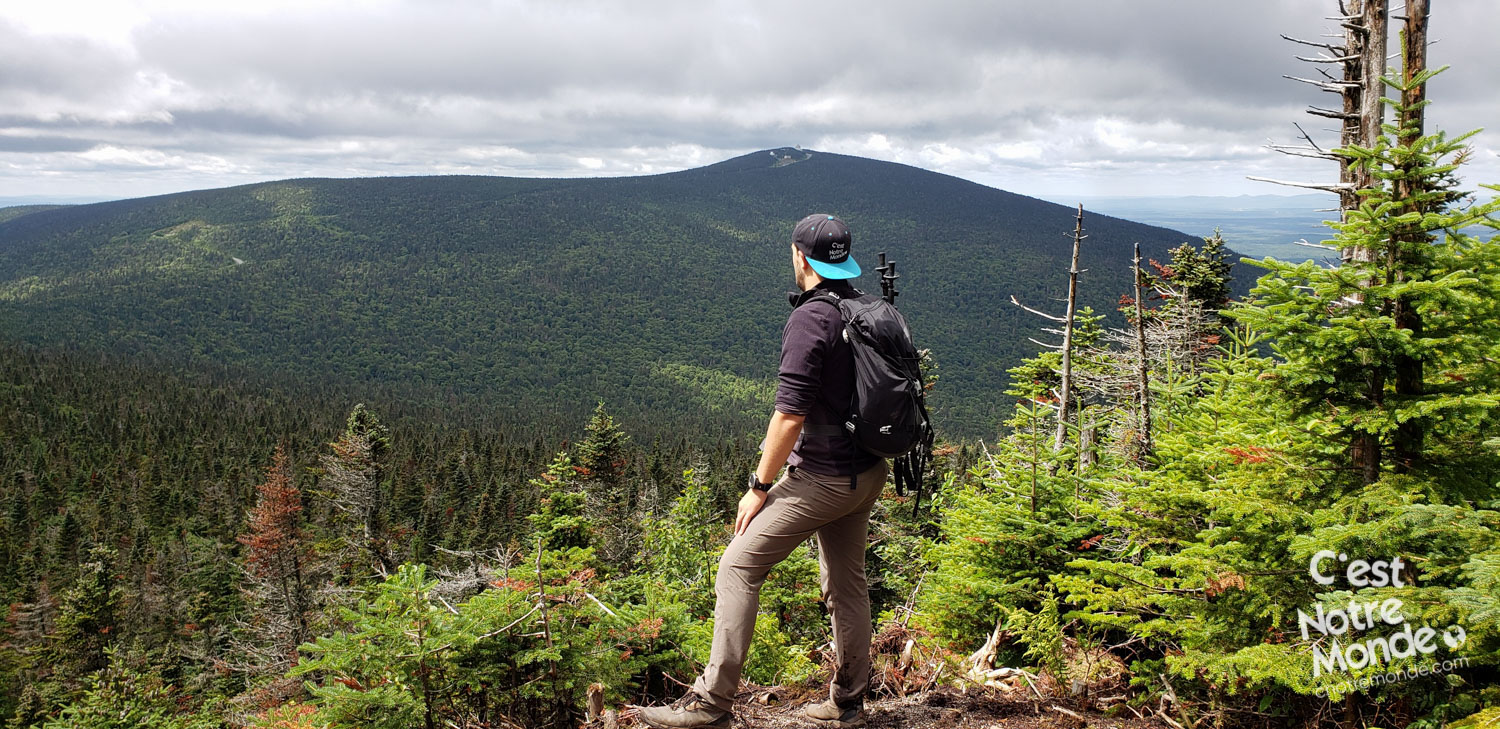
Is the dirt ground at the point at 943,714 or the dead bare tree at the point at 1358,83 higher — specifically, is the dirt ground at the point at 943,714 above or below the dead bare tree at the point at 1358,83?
below

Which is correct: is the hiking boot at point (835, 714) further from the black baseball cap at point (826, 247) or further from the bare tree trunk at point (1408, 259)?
the bare tree trunk at point (1408, 259)

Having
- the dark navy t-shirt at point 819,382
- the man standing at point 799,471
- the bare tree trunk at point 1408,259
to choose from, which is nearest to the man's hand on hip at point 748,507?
the man standing at point 799,471

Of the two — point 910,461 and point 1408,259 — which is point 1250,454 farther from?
point 910,461

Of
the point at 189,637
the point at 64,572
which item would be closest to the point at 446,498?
the point at 189,637

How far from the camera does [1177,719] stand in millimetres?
4105

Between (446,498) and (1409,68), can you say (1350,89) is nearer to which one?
(1409,68)

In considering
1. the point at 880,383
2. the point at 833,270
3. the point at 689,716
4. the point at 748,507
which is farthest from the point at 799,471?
the point at 689,716

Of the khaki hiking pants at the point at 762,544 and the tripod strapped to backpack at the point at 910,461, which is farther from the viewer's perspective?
the tripod strapped to backpack at the point at 910,461

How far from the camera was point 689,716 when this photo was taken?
3520mm

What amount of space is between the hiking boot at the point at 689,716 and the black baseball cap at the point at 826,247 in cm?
216

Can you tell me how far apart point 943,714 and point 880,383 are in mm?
2242

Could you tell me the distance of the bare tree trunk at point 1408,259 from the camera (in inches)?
129

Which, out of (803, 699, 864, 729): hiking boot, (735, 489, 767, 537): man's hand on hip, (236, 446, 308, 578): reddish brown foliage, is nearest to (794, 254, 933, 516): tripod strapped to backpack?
(735, 489, 767, 537): man's hand on hip

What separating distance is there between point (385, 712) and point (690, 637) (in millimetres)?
1960
